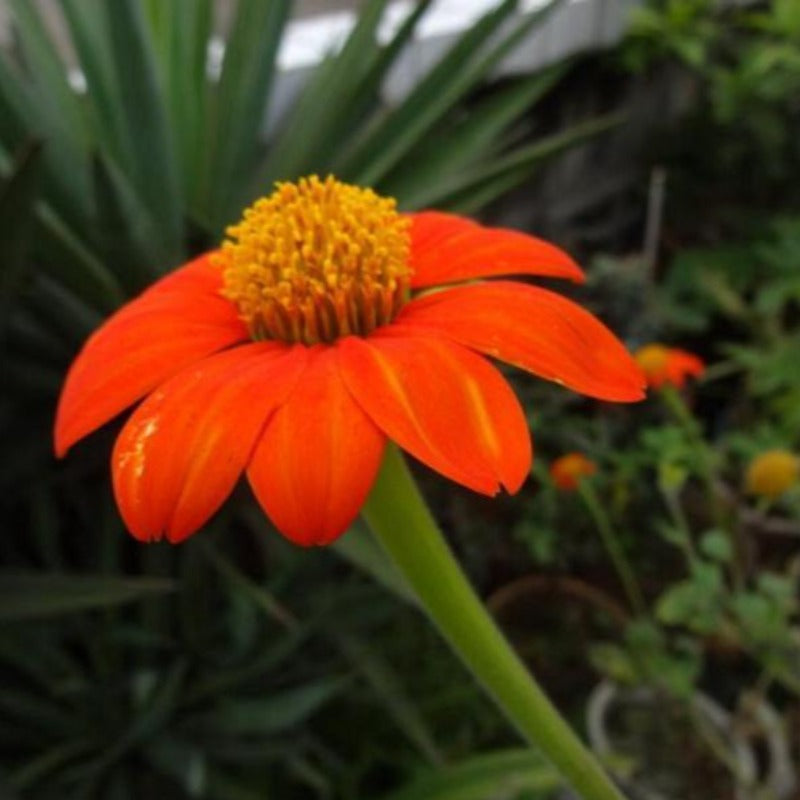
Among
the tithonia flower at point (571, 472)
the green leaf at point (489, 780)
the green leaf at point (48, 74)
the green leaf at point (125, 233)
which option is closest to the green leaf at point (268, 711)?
the green leaf at point (489, 780)

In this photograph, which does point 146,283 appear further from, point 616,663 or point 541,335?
point 541,335

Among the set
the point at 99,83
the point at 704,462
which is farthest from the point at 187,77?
the point at 704,462

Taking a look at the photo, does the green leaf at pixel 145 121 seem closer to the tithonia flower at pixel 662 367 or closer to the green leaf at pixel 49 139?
the green leaf at pixel 49 139

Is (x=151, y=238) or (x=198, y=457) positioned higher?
(x=198, y=457)

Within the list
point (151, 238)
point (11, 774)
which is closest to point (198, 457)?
point (151, 238)

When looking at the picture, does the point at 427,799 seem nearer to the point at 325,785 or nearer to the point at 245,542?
the point at 325,785

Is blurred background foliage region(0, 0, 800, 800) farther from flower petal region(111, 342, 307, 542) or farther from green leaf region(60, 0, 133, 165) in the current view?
flower petal region(111, 342, 307, 542)
